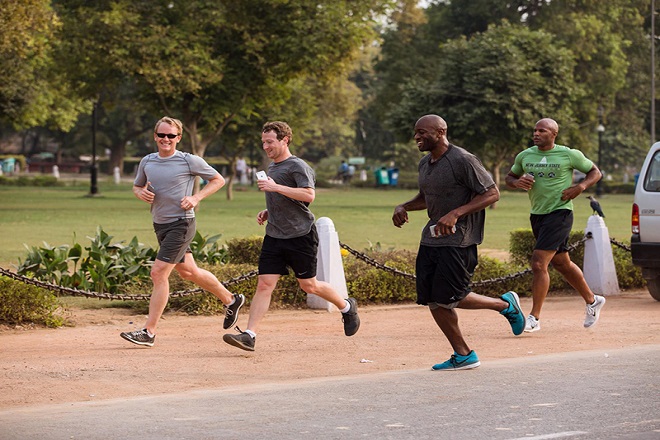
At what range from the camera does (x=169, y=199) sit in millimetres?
9797

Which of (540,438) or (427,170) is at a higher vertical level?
(427,170)

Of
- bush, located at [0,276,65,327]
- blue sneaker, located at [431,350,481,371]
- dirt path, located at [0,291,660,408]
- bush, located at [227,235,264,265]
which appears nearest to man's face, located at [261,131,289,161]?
dirt path, located at [0,291,660,408]

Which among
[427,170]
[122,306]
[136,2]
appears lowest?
[122,306]

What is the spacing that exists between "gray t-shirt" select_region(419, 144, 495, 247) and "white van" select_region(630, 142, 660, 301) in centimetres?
498

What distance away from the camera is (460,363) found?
8.71 m

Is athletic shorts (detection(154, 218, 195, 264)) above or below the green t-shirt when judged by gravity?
below

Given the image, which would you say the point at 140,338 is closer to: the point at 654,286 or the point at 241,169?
the point at 654,286

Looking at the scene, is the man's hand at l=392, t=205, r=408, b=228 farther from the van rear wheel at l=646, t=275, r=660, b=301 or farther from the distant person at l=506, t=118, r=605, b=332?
the van rear wheel at l=646, t=275, r=660, b=301

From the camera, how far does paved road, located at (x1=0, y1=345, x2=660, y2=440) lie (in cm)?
662

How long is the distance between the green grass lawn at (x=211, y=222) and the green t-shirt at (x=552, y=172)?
733cm

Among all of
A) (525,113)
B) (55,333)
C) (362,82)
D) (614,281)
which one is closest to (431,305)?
(55,333)

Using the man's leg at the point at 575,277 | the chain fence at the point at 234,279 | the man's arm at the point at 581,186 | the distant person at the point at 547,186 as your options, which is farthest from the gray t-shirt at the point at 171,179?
the man's leg at the point at 575,277

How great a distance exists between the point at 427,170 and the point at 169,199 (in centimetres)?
225

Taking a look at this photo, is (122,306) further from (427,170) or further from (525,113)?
(525,113)
